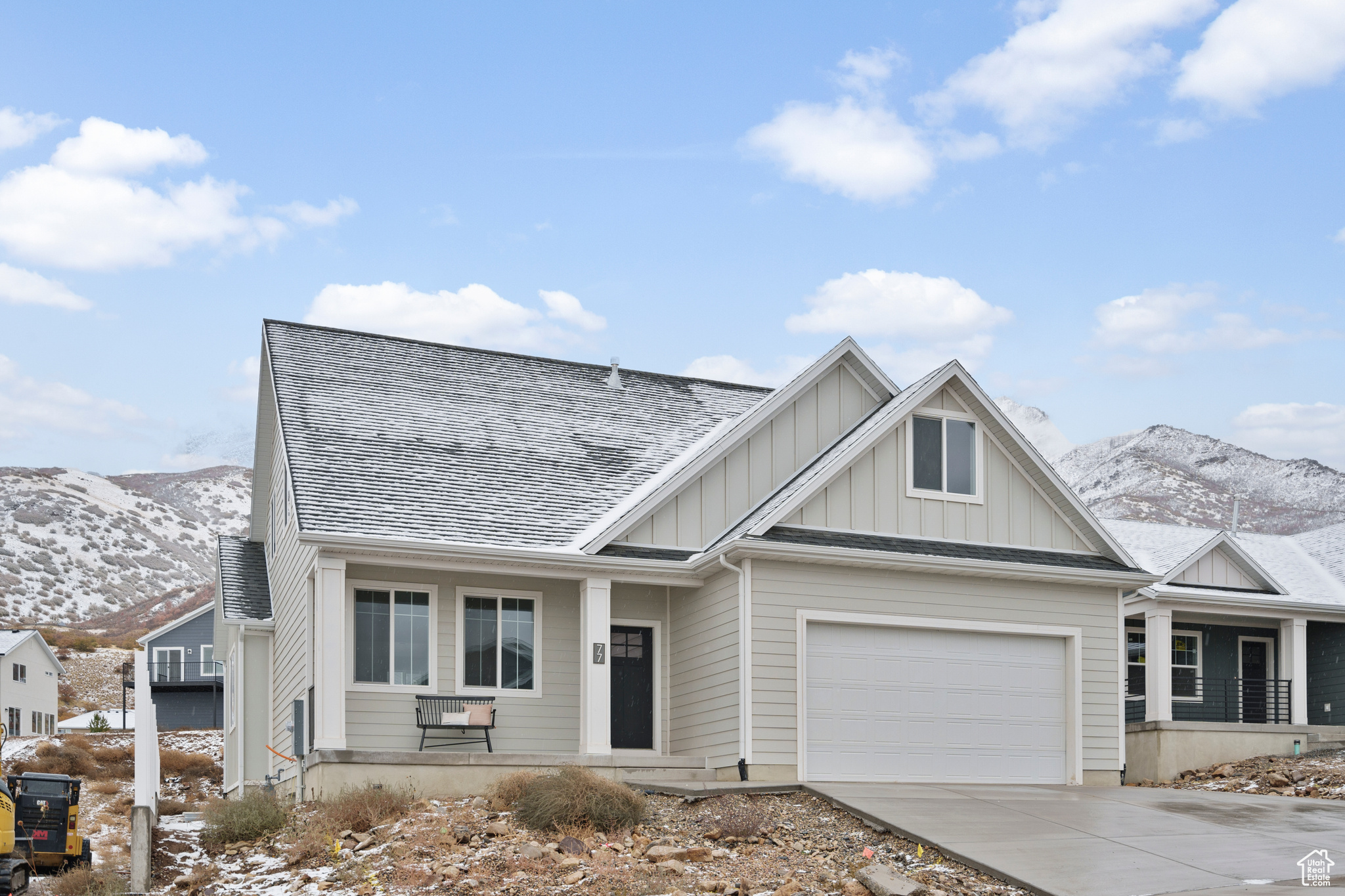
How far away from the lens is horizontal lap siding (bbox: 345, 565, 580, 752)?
54.9 feet

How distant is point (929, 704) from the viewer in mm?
17297

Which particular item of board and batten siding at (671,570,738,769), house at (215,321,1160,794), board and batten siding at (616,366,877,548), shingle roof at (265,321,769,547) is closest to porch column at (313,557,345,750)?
house at (215,321,1160,794)

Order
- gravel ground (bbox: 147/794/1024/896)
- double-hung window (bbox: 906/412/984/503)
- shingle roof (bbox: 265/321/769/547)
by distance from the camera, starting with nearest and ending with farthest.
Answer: gravel ground (bbox: 147/794/1024/896) < shingle roof (bbox: 265/321/769/547) < double-hung window (bbox: 906/412/984/503)

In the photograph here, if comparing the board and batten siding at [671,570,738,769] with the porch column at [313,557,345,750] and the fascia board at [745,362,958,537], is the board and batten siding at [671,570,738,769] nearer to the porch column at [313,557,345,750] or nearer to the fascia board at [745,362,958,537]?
the fascia board at [745,362,958,537]

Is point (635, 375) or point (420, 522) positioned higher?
point (635, 375)

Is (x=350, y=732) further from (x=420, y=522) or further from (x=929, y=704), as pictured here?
(x=929, y=704)

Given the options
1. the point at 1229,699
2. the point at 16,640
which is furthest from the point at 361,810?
the point at 16,640

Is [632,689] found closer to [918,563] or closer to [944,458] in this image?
[918,563]

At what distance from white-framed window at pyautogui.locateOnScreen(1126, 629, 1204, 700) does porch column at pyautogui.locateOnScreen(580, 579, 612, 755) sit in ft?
40.5

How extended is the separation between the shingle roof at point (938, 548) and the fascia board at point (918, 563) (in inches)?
4.9

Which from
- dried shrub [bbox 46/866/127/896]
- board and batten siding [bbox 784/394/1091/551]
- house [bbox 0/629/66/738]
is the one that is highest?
board and batten siding [bbox 784/394/1091/551]

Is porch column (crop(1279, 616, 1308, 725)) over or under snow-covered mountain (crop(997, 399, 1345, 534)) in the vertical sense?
under

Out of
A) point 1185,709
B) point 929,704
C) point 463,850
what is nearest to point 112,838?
point 463,850

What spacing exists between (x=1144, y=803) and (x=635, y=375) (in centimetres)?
1110
